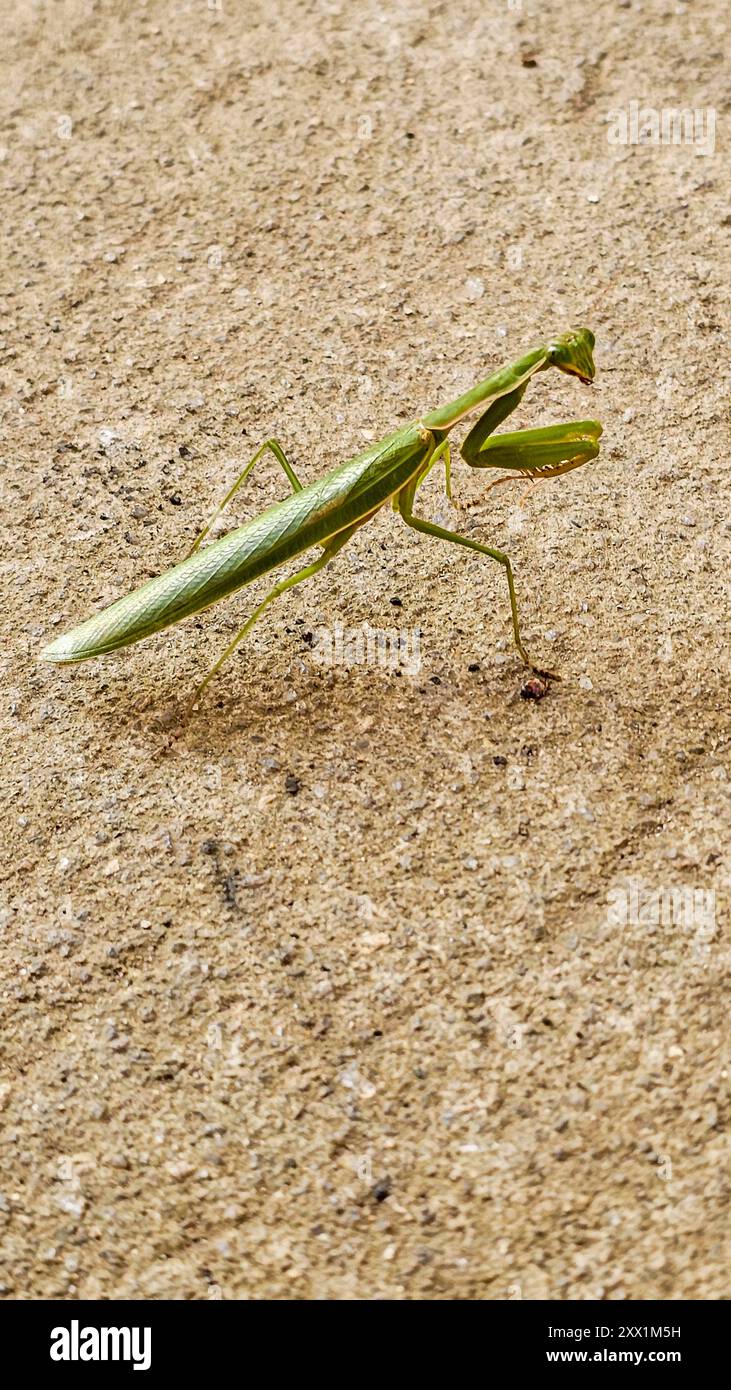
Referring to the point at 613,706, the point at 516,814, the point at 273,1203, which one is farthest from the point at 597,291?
the point at 273,1203

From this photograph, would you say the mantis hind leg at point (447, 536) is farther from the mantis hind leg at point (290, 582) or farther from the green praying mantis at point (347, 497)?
the mantis hind leg at point (290, 582)

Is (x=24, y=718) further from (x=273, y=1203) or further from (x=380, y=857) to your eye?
(x=273, y=1203)

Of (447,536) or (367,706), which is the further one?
(367,706)

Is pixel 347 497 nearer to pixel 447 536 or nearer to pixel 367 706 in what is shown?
pixel 447 536

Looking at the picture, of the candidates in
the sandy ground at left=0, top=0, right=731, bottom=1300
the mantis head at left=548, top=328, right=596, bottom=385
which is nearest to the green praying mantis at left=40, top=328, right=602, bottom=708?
the mantis head at left=548, top=328, right=596, bottom=385

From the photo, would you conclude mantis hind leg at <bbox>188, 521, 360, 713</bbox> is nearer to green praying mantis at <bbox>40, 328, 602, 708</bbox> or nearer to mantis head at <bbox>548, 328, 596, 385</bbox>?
green praying mantis at <bbox>40, 328, 602, 708</bbox>

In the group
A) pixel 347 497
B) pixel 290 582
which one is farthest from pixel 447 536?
pixel 290 582

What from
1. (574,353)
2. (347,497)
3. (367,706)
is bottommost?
(367,706)
